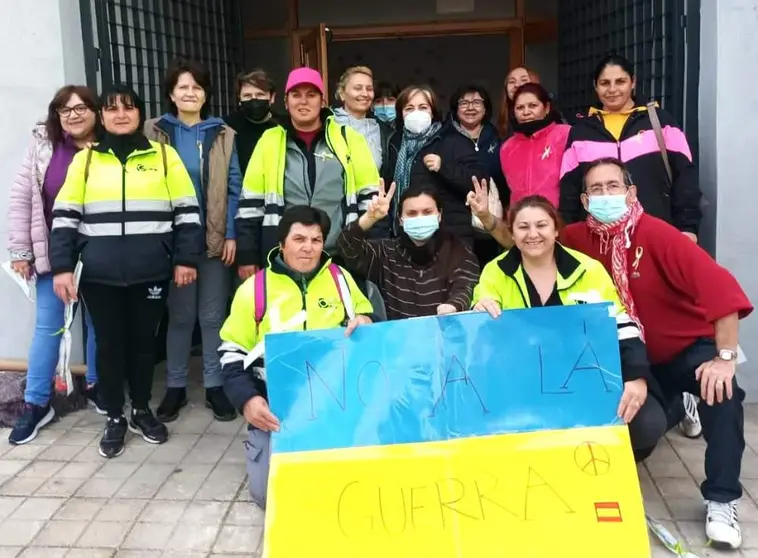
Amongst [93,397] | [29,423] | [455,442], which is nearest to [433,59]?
[93,397]

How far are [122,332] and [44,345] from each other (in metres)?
0.66

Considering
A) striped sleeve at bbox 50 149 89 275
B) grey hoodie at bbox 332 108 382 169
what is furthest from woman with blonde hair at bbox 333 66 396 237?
striped sleeve at bbox 50 149 89 275

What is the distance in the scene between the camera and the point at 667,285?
127 inches

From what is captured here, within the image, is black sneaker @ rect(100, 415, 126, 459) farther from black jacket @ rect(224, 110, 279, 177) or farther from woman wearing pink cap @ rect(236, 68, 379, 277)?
black jacket @ rect(224, 110, 279, 177)

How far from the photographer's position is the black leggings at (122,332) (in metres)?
3.83

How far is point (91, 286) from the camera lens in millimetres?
3801

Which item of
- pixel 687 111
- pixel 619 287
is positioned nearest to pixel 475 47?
pixel 687 111

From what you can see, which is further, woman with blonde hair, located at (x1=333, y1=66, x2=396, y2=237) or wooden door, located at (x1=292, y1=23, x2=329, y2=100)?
wooden door, located at (x1=292, y1=23, x2=329, y2=100)

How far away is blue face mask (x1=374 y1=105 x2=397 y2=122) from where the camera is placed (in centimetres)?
481

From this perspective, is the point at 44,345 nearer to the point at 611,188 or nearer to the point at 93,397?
the point at 93,397

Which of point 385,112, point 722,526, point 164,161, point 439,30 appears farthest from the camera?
point 439,30

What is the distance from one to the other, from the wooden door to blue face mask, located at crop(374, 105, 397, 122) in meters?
2.39

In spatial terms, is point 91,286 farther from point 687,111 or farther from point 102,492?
point 687,111

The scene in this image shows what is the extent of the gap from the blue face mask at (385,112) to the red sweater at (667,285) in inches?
77.6
